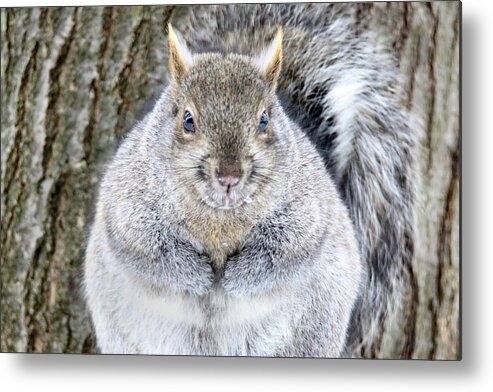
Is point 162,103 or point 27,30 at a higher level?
point 27,30

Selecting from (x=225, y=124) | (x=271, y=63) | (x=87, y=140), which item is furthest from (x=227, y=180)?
(x=87, y=140)

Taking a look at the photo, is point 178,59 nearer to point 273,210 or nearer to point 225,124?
point 225,124

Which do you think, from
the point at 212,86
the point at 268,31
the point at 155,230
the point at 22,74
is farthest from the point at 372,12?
the point at 22,74

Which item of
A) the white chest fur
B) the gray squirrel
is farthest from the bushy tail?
the white chest fur

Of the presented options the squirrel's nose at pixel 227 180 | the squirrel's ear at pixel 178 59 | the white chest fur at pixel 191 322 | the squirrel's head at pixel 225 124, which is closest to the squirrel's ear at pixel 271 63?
the squirrel's head at pixel 225 124

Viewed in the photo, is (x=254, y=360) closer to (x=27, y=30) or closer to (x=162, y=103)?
(x=162, y=103)

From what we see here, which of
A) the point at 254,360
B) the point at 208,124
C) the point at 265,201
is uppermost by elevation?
the point at 208,124
